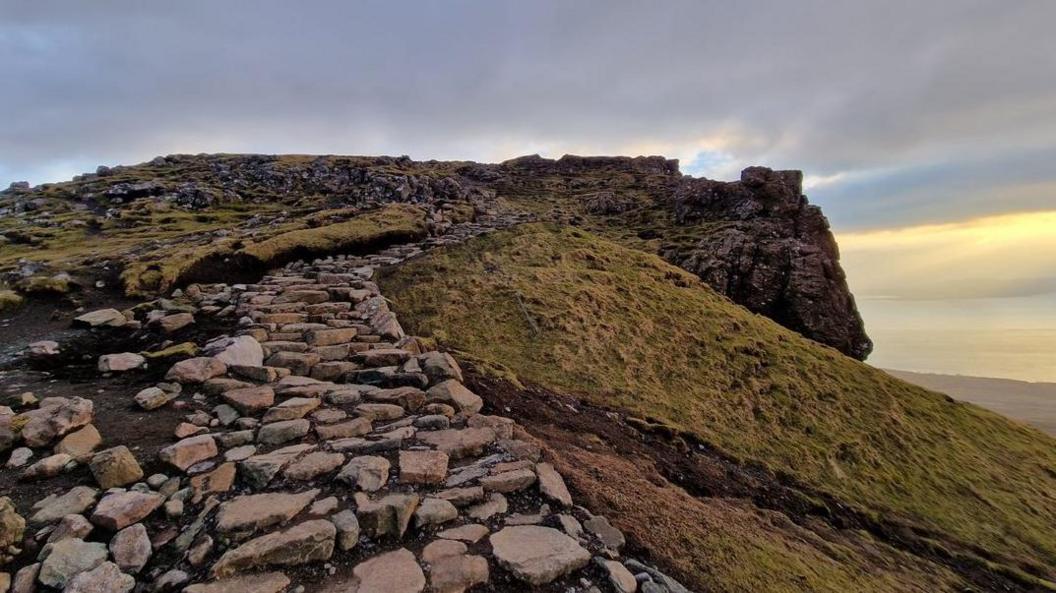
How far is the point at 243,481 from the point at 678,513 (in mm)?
5852

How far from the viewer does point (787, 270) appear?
34812 mm

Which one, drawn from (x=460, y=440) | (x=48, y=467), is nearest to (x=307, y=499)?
(x=460, y=440)

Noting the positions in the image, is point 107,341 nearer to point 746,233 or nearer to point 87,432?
point 87,432

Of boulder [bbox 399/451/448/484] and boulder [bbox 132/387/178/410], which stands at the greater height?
boulder [bbox 399/451/448/484]

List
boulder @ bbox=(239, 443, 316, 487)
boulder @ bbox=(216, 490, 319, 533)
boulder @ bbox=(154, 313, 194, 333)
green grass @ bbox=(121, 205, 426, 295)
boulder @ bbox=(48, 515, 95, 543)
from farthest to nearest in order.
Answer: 1. green grass @ bbox=(121, 205, 426, 295)
2. boulder @ bbox=(154, 313, 194, 333)
3. boulder @ bbox=(239, 443, 316, 487)
4. boulder @ bbox=(216, 490, 319, 533)
5. boulder @ bbox=(48, 515, 95, 543)

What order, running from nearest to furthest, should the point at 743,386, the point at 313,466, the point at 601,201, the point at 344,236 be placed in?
1. the point at 313,466
2. the point at 743,386
3. the point at 344,236
4. the point at 601,201

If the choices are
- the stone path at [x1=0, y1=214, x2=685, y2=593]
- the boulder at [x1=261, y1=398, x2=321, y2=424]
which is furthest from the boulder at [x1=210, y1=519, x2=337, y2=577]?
the boulder at [x1=261, y1=398, x2=321, y2=424]

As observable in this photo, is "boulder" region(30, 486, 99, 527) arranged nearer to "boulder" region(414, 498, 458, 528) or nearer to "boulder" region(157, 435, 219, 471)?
"boulder" region(157, 435, 219, 471)

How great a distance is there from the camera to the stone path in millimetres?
4508

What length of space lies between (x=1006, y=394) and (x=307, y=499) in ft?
569

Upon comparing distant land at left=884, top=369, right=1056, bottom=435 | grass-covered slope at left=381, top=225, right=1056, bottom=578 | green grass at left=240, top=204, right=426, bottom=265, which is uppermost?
green grass at left=240, top=204, right=426, bottom=265

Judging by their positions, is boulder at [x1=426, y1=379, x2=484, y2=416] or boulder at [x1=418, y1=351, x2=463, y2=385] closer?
boulder at [x1=426, y1=379, x2=484, y2=416]

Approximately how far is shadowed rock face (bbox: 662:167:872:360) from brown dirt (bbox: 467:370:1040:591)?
2402 centimetres

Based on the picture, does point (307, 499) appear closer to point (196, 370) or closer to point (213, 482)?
point (213, 482)
